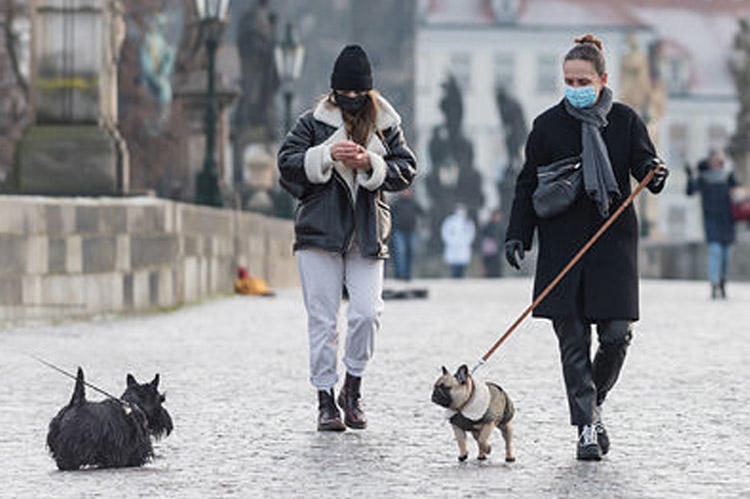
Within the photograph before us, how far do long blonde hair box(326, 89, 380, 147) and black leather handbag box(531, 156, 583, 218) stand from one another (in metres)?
1.07

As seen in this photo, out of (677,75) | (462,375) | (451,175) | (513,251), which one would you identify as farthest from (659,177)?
(677,75)

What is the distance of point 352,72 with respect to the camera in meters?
8.51

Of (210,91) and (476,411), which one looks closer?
(476,411)

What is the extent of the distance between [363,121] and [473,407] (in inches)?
61.1

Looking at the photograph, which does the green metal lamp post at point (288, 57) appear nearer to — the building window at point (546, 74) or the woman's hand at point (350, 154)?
the woman's hand at point (350, 154)

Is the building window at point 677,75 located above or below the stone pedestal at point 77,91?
below


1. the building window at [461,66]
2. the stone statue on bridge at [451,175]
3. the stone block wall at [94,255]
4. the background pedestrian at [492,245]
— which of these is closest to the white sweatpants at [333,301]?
the stone block wall at [94,255]

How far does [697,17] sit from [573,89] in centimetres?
10046

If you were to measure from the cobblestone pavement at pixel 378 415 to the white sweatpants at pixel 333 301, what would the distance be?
1.03 ft

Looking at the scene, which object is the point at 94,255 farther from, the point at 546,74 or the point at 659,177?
the point at 546,74

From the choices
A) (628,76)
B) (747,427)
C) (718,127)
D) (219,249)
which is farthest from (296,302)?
(718,127)

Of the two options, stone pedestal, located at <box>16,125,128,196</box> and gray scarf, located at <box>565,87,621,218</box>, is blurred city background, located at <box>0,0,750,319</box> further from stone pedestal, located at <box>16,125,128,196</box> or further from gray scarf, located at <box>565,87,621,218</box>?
gray scarf, located at <box>565,87,621,218</box>

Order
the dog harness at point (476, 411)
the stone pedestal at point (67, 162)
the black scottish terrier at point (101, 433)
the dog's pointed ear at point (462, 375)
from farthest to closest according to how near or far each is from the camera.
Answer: the stone pedestal at point (67, 162), the dog harness at point (476, 411), the dog's pointed ear at point (462, 375), the black scottish terrier at point (101, 433)

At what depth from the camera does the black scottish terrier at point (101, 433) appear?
725cm
